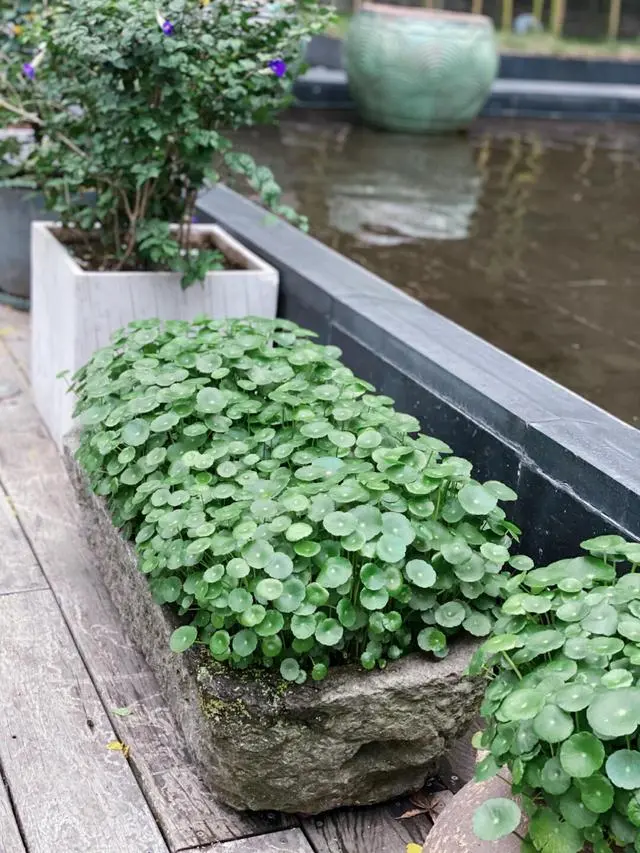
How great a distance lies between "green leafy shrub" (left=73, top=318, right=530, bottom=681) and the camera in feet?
6.37

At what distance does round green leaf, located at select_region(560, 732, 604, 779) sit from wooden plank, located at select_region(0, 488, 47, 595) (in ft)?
5.36

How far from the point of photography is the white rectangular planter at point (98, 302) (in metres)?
3.30

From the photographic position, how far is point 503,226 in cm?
566

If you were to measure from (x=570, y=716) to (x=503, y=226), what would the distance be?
4.40 m

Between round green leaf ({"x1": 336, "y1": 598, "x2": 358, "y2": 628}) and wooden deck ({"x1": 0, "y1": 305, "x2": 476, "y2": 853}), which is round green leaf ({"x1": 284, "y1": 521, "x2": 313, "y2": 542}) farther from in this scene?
wooden deck ({"x1": 0, "y1": 305, "x2": 476, "y2": 853})

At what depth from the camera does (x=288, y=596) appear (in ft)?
6.29

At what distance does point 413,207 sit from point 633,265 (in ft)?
4.37

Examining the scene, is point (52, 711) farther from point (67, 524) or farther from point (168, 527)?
point (67, 524)

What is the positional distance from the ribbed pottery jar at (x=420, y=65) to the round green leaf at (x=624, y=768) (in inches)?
279

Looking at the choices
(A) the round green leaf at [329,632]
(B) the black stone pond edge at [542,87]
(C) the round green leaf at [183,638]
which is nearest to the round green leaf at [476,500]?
(A) the round green leaf at [329,632]

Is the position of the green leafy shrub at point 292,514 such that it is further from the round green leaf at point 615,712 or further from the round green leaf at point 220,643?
the round green leaf at point 615,712

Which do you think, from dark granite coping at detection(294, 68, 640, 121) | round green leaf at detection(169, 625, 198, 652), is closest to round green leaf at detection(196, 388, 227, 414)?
round green leaf at detection(169, 625, 198, 652)

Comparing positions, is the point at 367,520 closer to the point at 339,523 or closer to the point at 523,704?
the point at 339,523

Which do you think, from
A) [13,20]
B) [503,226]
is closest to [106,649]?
[13,20]
